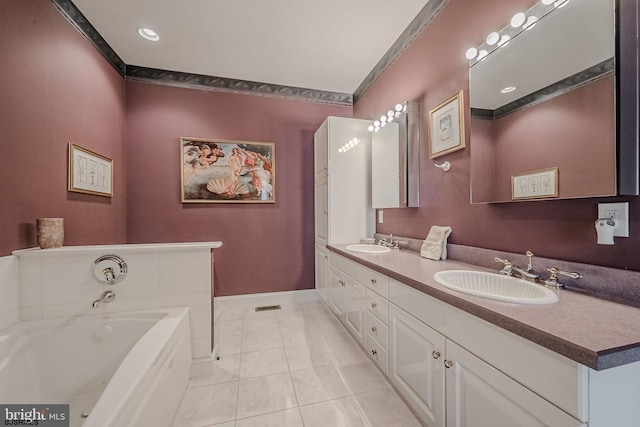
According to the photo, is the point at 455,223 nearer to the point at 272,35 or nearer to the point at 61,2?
the point at 272,35

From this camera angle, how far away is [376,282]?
1645mm

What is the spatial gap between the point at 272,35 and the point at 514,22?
187cm

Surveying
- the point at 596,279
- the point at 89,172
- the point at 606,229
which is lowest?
the point at 596,279

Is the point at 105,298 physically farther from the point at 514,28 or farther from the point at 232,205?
the point at 514,28

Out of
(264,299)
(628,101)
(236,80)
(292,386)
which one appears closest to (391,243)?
(292,386)

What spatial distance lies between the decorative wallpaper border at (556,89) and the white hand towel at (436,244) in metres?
0.75

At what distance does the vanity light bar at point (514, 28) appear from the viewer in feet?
3.74

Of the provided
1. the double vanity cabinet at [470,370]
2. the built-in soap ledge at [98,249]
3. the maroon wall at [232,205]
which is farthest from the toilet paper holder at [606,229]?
the maroon wall at [232,205]

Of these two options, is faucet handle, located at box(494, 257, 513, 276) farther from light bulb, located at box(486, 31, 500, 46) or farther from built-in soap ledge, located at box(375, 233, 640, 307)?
light bulb, located at box(486, 31, 500, 46)

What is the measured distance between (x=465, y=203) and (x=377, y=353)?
1.18m

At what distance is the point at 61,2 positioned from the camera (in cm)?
179

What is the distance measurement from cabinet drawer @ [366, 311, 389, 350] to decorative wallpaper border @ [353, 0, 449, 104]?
2298mm

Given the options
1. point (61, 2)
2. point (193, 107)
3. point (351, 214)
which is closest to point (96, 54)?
point (61, 2)

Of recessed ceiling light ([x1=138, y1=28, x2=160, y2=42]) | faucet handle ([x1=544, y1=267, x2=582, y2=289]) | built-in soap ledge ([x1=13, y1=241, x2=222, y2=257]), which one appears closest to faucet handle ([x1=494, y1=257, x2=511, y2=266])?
faucet handle ([x1=544, y1=267, x2=582, y2=289])
